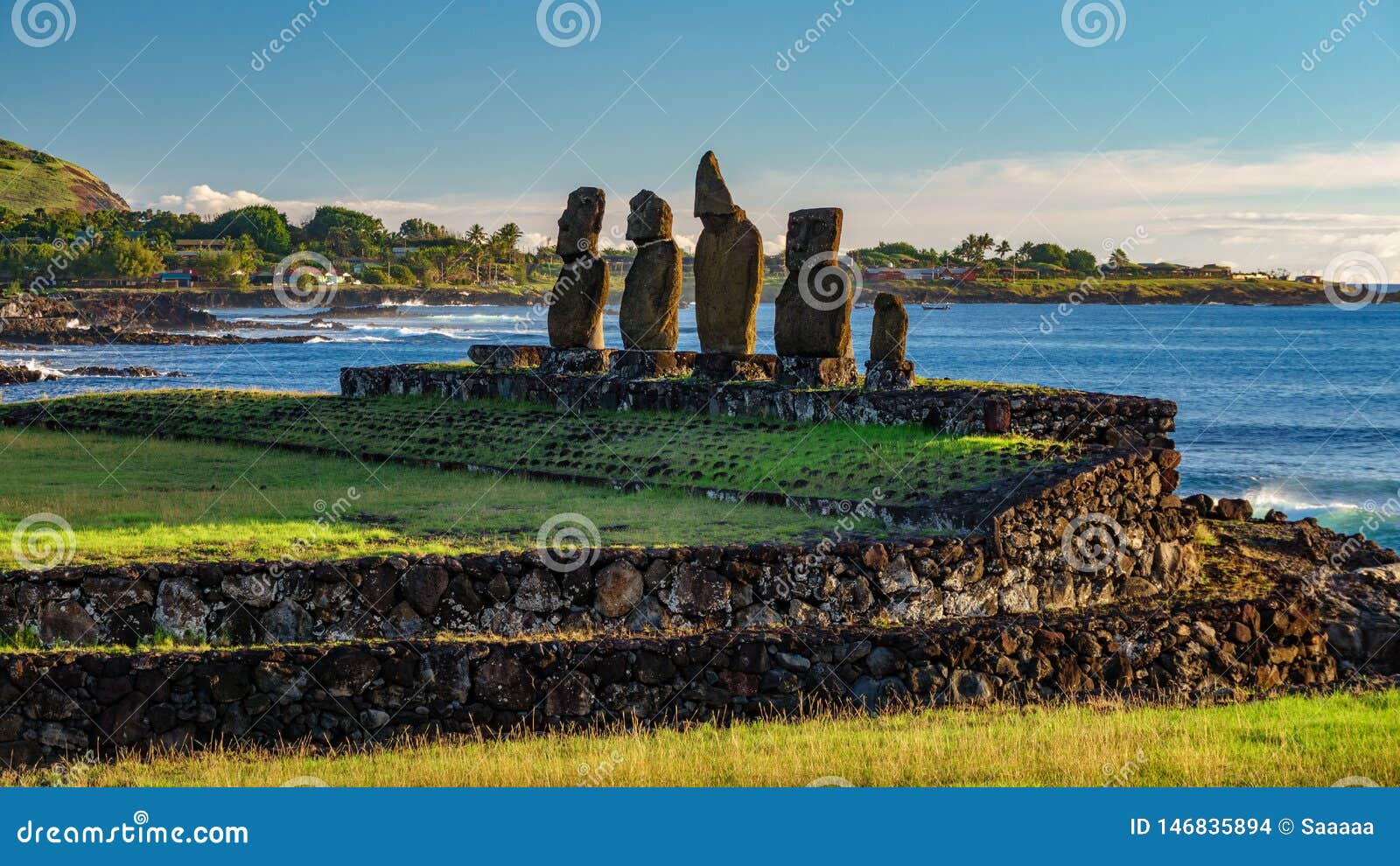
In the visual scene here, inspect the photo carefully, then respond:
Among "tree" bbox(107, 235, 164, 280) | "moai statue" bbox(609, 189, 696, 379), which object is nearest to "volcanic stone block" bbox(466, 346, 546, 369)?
"moai statue" bbox(609, 189, 696, 379)

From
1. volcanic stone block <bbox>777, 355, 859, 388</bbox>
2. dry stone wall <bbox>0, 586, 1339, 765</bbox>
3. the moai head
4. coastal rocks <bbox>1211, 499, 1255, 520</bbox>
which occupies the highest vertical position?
the moai head

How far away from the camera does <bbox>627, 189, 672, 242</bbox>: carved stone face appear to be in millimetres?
24312

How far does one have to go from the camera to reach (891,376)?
21.3 m

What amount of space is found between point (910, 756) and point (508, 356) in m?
18.3

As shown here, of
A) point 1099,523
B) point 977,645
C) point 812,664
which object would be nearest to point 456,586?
point 812,664

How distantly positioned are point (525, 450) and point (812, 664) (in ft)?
30.4

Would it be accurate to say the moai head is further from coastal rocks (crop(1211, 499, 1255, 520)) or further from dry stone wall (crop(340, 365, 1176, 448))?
coastal rocks (crop(1211, 499, 1255, 520))

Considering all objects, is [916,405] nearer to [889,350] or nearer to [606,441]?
[889,350]

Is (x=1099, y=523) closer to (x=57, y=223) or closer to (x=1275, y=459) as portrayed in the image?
(x=1275, y=459)

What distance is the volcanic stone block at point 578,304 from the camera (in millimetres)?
25516

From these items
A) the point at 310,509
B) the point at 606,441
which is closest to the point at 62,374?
the point at 606,441

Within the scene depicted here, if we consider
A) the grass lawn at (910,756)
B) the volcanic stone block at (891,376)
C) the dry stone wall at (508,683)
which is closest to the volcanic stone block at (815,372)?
the volcanic stone block at (891,376)

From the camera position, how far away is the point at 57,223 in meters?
144

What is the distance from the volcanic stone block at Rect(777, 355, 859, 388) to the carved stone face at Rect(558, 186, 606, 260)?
5.70m
